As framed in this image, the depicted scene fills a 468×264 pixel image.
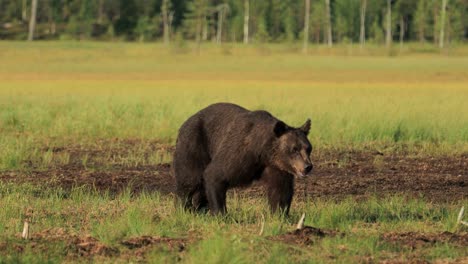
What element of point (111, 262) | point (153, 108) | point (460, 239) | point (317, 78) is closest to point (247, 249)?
point (111, 262)

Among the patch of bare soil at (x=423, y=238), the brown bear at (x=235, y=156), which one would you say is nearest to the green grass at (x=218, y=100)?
the brown bear at (x=235, y=156)

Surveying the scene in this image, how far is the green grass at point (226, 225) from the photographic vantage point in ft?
23.9

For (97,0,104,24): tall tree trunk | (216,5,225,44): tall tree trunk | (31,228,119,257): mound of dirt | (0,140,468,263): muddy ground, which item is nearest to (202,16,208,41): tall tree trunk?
(216,5,225,44): tall tree trunk

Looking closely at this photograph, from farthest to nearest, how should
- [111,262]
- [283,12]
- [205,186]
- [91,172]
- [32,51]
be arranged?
[283,12] < [32,51] < [91,172] < [205,186] < [111,262]

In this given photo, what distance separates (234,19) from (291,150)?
356 ft

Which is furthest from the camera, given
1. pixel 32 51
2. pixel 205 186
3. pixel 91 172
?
pixel 32 51

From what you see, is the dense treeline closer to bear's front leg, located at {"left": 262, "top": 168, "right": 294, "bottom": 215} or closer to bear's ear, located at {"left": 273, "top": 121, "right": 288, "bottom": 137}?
bear's front leg, located at {"left": 262, "top": 168, "right": 294, "bottom": 215}

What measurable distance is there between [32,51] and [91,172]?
53.9 meters

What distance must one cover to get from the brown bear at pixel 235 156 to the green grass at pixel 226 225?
272mm

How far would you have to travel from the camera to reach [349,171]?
48.6ft

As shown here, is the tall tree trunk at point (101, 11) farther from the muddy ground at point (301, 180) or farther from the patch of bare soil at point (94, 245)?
the patch of bare soil at point (94, 245)

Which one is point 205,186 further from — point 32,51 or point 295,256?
point 32,51

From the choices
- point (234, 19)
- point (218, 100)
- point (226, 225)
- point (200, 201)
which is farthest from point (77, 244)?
point (234, 19)

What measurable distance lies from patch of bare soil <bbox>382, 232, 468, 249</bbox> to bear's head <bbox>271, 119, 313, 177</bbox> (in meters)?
0.97
